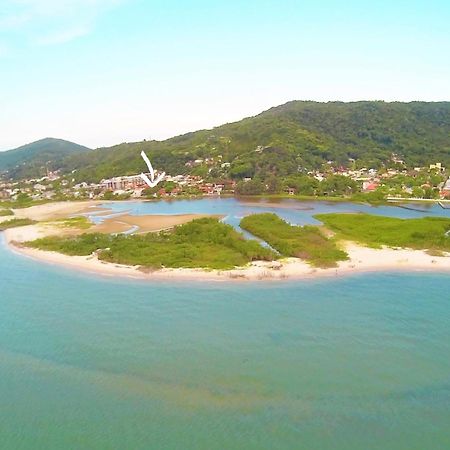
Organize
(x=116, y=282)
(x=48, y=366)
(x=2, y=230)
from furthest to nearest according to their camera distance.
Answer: (x=2, y=230)
(x=116, y=282)
(x=48, y=366)


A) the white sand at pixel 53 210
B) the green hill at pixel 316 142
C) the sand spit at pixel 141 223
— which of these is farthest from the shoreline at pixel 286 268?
the green hill at pixel 316 142

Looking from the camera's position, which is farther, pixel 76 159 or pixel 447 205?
pixel 76 159

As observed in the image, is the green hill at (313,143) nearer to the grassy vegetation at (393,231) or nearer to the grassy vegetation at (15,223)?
the grassy vegetation at (393,231)

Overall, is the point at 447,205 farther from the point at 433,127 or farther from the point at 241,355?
the point at 433,127

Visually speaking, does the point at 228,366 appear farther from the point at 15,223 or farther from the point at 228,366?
the point at 15,223

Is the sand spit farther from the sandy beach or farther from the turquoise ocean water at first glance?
the turquoise ocean water

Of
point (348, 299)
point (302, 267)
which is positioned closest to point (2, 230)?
point (302, 267)

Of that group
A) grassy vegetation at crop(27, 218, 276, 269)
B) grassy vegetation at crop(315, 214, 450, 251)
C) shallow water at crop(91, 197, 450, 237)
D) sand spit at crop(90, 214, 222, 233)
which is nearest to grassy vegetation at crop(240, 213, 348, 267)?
grassy vegetation at crop(27, 218, 276, 269)
